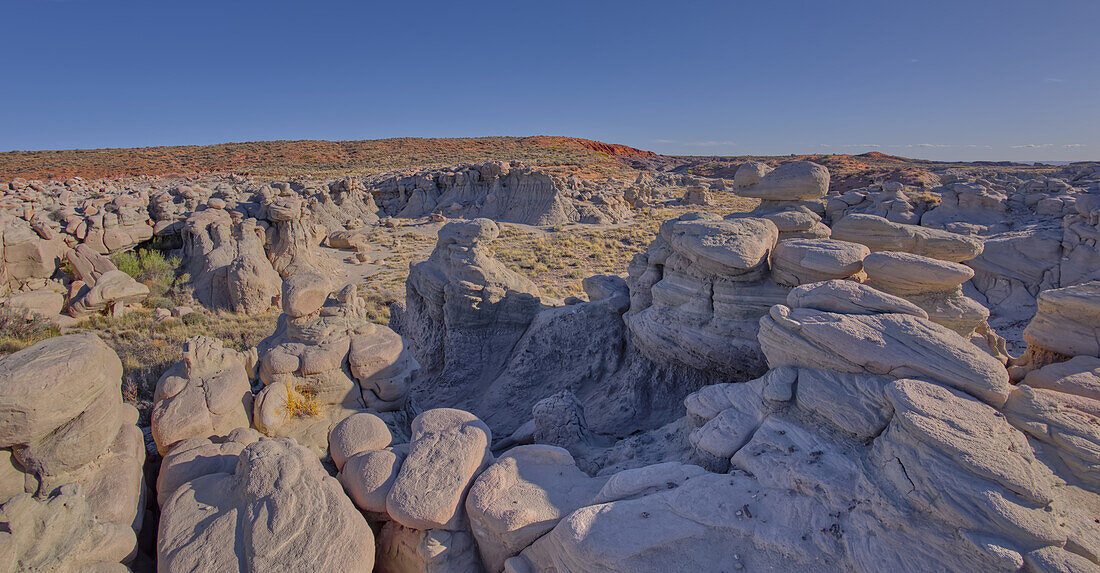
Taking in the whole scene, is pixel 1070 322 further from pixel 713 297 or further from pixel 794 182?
pixel 794 182

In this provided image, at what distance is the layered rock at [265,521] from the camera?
10.2ft

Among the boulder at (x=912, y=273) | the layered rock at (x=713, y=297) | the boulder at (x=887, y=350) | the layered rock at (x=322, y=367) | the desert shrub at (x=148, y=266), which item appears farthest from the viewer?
the desert shrub at (x=148, y=266)

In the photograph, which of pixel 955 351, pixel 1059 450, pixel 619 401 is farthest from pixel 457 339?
pixel 1059 450

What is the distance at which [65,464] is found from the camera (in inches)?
137

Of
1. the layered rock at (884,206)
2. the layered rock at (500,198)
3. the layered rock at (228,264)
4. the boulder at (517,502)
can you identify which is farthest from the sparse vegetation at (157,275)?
the layered rock at (884,206)

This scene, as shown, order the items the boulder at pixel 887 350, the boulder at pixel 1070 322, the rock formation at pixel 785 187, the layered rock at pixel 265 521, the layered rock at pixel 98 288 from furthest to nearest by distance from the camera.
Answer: the layered rock at pixel 98 288 < the rock formation at pixel 785 187 < the boulder at pixel 1070 322 < the boulder at pixel 887 350 < the layered rock at pixel 265 521

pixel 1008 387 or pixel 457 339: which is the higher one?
pixel 1008 387

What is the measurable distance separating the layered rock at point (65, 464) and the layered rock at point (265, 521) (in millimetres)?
368

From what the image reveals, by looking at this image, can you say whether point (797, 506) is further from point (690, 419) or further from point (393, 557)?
point (393, 557)

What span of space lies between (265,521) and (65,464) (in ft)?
5.34

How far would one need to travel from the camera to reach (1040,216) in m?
14.7

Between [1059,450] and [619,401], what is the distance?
4482mm

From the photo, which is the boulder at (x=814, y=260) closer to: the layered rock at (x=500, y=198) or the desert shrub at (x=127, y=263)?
the desert shrub at (x=127, y=263)

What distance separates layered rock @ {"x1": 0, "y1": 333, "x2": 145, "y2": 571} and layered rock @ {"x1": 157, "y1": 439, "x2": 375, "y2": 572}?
37 centimetres
